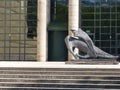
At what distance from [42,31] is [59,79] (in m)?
17.2

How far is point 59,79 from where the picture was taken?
A: 68.7 ft

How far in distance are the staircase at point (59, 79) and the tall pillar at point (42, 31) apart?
581 inches

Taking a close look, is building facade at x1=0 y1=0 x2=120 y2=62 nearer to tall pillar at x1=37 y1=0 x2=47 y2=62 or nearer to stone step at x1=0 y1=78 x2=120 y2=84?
tall pillar at x1=37 y1=0 x2=47 y2=62

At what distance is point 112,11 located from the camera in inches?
1542

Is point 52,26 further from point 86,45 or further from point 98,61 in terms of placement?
point 98,61

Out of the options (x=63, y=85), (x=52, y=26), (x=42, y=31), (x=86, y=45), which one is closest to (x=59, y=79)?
(x=63, y=85)

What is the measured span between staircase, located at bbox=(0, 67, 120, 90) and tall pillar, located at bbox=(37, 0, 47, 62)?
1476 centimetres

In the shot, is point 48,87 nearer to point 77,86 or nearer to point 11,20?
point 77,86

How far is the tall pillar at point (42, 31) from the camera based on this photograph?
37594 mm

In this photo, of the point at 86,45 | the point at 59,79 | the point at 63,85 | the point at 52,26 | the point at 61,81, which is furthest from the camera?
the point at 52,26


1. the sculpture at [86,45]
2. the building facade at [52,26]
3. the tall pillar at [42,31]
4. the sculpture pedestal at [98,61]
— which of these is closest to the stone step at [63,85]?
the sculpture pedestal at [98,61]

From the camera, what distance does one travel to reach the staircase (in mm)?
20109

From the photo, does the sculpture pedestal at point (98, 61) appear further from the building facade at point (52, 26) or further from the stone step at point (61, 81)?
the building facade at point (52, 26)

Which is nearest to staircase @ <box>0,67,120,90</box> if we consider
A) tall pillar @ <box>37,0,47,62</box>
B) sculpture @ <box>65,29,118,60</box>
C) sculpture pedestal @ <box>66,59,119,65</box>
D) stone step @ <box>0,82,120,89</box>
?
stone step @ <box>0,82,120,89</box>
